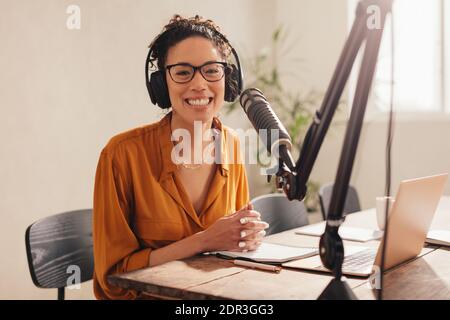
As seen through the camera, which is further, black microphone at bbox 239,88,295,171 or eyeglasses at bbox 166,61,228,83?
eyeglasses at bbox 166,61,228,83

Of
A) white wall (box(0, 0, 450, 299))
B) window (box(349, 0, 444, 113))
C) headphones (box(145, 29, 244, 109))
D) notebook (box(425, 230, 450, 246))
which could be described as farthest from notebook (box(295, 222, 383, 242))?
window (box(349, 0, 444, 113))

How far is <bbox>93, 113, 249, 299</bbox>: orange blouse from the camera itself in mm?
1516

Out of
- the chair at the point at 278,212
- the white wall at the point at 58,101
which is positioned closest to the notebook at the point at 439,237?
the chair at the point at 278,212

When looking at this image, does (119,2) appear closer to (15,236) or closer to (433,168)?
(15,236)

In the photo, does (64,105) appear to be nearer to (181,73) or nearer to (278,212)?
(278,212)

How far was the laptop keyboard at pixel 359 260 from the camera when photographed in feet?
4.46

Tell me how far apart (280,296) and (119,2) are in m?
2.64

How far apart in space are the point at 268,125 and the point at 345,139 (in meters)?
0.23

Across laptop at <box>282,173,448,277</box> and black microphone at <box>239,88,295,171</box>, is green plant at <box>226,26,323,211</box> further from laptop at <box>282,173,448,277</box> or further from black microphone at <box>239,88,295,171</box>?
black microphone at <box>239,88,295,171</box>

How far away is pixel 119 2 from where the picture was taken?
11.0 feet

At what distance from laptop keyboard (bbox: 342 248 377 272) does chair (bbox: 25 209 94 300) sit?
1038 mm

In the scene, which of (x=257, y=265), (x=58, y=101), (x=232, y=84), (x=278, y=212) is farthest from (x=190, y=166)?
(x=58, y=101)

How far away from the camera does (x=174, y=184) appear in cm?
164

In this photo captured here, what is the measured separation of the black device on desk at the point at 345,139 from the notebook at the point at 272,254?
1.04ft
